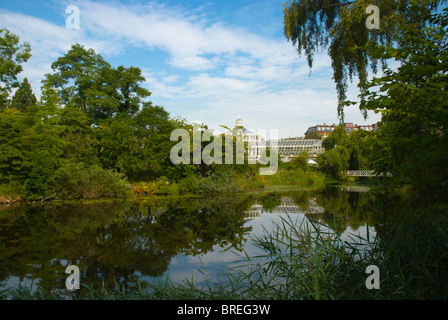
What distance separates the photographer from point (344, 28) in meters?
4.69

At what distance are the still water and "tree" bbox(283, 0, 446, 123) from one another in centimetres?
242

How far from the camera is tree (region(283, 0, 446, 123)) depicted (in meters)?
4.39

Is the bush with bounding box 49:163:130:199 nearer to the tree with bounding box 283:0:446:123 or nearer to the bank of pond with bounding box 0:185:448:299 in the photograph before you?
the bank of pond with bounding box 0:185:448:299

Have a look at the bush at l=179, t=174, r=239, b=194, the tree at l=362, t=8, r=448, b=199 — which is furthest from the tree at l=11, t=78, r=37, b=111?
the tree at l=362, t=8, r=448, b=199

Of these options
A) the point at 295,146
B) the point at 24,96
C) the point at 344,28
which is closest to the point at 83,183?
the point at 344,28

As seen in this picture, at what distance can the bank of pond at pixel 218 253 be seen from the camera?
3.49 m

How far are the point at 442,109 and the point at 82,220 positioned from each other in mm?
9563

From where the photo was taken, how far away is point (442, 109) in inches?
119

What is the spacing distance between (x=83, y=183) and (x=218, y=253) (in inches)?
413

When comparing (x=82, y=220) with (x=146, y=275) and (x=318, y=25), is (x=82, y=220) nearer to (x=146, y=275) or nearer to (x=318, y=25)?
(x=146, y=275)

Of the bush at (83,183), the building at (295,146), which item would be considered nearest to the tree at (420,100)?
the bush at (83,183)
